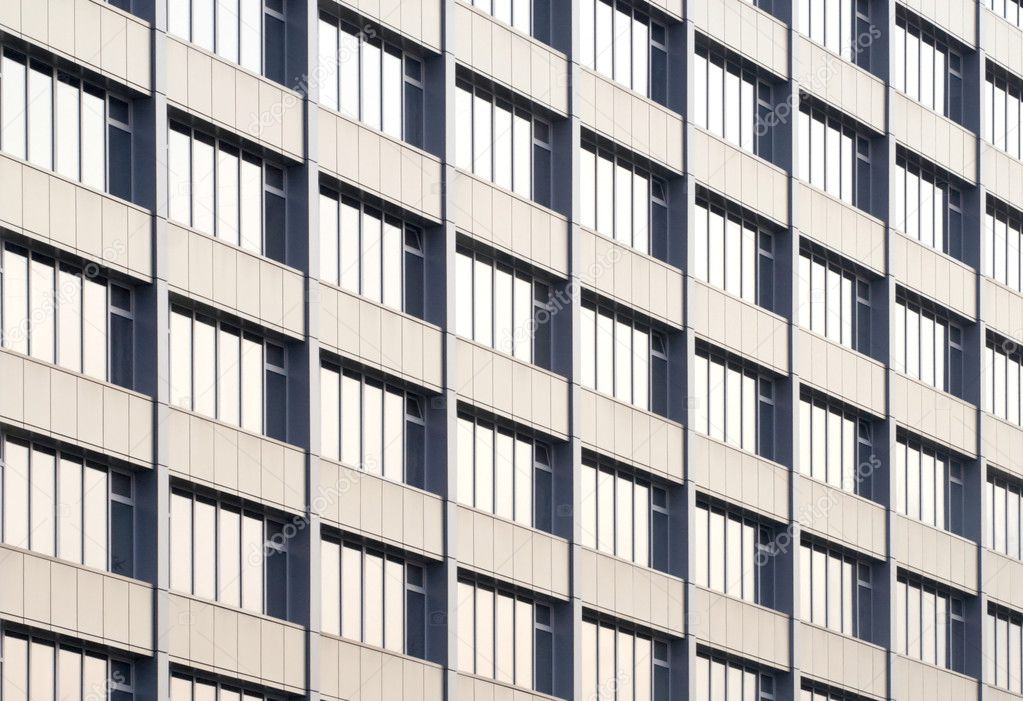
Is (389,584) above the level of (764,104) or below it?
below

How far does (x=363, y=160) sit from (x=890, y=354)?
1782cm

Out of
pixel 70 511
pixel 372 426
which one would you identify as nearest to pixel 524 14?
pixel 372 426

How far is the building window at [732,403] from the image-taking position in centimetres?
5850

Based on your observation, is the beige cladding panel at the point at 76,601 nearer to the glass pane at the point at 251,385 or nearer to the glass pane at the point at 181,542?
the glass pane at the point at 181,542

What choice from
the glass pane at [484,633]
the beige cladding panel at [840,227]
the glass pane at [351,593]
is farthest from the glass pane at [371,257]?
the beige cladding panel at [840,227]

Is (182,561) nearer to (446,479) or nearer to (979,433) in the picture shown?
(446,479)

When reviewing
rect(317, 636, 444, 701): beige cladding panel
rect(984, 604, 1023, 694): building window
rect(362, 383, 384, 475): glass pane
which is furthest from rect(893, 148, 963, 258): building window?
rect(317, 636, 444, 701): beige cladding panel

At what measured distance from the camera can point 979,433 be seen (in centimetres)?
6681

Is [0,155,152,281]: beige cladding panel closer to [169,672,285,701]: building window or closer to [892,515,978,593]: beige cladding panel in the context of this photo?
[169,672,285,701]: building window

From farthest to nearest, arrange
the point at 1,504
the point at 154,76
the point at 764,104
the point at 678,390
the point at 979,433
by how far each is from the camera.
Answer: the point at 979,433
the point at 764,104
the point at 678,390
the point at 154,76
the point at 1,504

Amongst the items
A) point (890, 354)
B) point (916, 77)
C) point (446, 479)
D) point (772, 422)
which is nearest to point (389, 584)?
point (446, 479)

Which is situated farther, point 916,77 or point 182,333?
point 916,77

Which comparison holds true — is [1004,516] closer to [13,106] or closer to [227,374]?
[227,374]

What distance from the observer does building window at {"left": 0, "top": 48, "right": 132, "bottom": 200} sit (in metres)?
44.7
